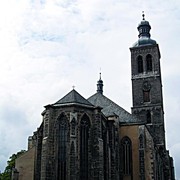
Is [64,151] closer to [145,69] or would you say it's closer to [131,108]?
[131,108]

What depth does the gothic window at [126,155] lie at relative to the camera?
39.3 metres

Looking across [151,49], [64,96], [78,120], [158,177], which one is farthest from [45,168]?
[151,49]

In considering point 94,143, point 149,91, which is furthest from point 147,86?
point 94,143

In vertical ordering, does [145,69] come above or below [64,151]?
above

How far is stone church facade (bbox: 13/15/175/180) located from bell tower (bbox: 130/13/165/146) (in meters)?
0.12

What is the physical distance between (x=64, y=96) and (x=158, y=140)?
15.1 metres

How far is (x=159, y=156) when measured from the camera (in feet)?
147

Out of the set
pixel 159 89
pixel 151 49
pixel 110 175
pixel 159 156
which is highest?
pixel 151 49

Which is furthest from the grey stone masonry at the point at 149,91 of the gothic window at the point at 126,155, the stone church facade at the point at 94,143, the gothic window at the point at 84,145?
the gothic window at the point at 84,145

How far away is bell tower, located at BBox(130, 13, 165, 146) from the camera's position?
46.2 meters

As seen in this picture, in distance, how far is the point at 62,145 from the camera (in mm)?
33156

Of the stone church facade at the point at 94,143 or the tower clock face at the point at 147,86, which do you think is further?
the tower clock face at the point at 147,86

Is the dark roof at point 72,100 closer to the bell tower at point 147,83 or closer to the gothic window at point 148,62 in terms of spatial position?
the bell tower at point 147,83

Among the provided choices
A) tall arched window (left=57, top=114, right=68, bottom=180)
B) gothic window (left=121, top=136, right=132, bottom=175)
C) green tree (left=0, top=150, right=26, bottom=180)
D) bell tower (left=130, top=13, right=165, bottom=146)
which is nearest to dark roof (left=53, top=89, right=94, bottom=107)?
tall arched window (left=57, top=114, right=68, bottom=180)
